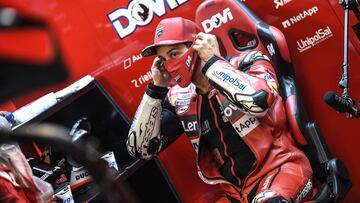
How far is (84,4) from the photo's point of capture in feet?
9.80

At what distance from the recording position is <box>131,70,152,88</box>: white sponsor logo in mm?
2980

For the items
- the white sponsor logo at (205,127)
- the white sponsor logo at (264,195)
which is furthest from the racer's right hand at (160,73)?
the white sponsor logo at (264,195)

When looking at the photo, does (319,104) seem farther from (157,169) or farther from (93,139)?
(93,139)

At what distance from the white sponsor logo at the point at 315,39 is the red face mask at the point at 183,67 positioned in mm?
730

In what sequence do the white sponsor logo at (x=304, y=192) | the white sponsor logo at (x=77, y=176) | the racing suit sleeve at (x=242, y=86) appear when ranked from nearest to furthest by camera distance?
the racing suit sleeve at (x=242, y=86)
the white sponsor logo at (x=304, y=192)
the white sponsor logo at (x=77, y=176)

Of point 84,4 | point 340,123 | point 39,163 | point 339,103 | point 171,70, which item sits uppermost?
point 84,4

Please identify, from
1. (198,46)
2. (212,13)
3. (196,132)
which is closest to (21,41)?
(198,46)

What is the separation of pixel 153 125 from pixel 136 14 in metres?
0.74

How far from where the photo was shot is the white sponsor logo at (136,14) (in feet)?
9.45

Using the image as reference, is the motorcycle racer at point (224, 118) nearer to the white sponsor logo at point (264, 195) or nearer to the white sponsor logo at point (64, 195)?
the white sponsor logo at point (264, 195)

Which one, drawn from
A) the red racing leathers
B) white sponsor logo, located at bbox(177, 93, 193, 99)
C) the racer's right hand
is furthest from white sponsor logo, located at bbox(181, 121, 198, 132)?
the racer's right hand

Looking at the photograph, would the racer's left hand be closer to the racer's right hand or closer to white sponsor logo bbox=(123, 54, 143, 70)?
the racer's right hand

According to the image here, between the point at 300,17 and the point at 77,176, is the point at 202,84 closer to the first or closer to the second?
the point at 300,17

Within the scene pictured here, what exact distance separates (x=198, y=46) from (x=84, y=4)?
1050 mm
